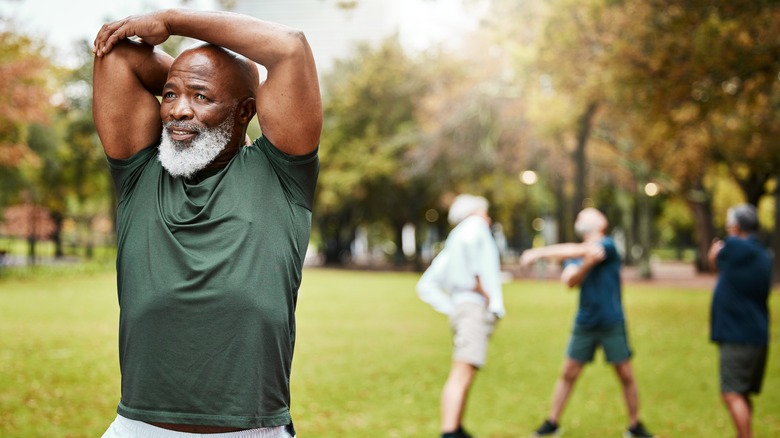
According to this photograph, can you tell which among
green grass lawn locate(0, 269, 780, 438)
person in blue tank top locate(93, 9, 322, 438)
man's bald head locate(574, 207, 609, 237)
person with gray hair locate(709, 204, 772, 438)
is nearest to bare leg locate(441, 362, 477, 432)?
green grass lawn locate(0, 269, 780, 438)

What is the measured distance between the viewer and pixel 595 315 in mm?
7234

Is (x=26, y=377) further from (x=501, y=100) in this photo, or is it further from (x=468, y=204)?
(x=501, y=100)

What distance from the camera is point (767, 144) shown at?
23.6 metres

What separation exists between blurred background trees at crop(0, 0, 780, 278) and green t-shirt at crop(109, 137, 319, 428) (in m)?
7.35

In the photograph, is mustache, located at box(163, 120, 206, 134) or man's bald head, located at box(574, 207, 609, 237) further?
man's bald head, located at box(574, 207, 609, 237)

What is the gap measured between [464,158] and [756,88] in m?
21.0

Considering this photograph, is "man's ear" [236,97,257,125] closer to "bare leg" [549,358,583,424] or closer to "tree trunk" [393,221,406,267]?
"bare leg" [549,358,583,424]

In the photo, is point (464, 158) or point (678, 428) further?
point (464, 158)

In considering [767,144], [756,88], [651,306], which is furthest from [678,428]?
[767,144]

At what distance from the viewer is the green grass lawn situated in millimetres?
7801

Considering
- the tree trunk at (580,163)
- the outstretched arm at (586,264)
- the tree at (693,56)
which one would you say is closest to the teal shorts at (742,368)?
the outstretched arm at (586,264)

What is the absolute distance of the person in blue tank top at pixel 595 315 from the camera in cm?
720

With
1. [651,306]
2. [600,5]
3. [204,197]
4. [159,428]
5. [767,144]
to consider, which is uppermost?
[600,5]

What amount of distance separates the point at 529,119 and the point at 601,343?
2431cm
